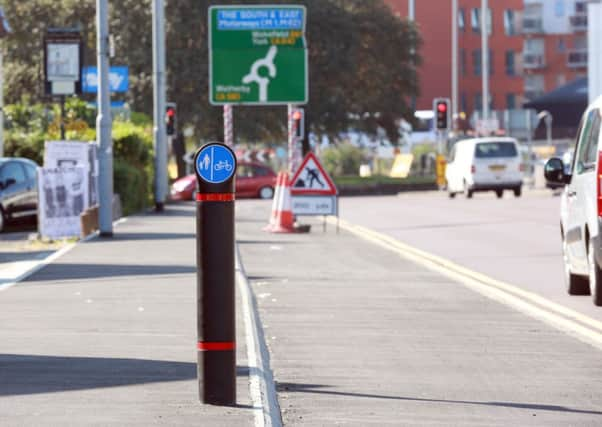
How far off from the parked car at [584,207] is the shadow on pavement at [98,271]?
14.7 feet

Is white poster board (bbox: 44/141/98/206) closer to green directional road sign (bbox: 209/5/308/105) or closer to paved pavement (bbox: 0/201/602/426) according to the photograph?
green directional road sign (bbox: 209/5/308/105)

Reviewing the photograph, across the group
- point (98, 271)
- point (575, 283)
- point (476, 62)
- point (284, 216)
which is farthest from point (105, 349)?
point (476, 62)

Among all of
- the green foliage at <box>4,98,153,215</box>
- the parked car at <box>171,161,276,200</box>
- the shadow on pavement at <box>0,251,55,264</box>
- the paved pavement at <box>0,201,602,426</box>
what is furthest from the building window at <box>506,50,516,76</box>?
the paved pavement at <box>0,201,602,426</box>

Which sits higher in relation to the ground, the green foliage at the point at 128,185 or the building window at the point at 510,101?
the building window at the point at 510,101

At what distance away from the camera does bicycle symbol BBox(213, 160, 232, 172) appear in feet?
26.7

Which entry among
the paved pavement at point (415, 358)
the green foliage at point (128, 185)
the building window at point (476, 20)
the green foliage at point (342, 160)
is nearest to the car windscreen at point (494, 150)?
the green foliage at point (128, 185)

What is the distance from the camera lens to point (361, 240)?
90.3 feet

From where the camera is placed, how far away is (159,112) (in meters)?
45.5

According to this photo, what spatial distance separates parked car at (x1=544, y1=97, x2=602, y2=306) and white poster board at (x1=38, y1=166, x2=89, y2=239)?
11864 millimetres

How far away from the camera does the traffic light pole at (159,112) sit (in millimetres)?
42688

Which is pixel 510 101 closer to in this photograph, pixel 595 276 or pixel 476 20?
pixel 476 20

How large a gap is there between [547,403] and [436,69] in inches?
4175

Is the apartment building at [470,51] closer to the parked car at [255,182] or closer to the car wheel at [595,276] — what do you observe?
the parked car at [255,182]

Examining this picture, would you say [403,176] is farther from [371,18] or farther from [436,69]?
[436,69]
